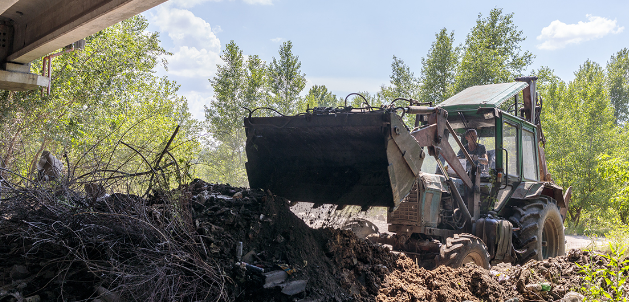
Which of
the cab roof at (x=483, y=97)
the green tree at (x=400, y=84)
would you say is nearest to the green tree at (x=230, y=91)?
the green tree at (x=400, y=84)

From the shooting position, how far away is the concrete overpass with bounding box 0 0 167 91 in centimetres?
541

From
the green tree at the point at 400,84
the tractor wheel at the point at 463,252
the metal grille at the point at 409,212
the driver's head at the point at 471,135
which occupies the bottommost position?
the tractor wheel at the point at 463,252

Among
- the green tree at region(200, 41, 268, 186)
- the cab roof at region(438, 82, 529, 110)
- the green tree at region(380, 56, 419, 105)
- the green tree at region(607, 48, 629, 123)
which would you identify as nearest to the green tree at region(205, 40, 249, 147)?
the green tree at region(200, 41, 268, 186)

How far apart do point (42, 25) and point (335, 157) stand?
5.97m

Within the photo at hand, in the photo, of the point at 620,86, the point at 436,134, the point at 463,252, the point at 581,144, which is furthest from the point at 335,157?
the point at 620,86

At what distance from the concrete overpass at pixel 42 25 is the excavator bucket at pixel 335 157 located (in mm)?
2268

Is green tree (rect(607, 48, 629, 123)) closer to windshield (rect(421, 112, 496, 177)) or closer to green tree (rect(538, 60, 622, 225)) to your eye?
green tree (rect(538, 60, 622, 225))

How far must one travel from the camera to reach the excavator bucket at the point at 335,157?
168 inches

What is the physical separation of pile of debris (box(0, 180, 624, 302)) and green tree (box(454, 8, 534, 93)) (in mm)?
17122

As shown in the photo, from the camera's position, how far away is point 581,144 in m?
18.1

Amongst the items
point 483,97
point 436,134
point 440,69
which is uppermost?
point 440,69

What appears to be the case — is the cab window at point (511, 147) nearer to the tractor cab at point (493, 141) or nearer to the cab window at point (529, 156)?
the tractor cab at point (493, 141)

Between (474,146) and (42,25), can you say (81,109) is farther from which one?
(474,146)

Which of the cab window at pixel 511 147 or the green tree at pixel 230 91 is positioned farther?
the green tree at pixel 230 91
